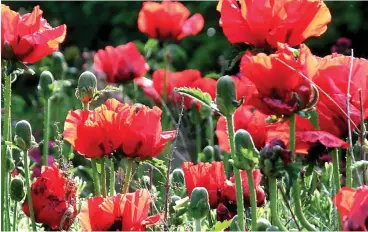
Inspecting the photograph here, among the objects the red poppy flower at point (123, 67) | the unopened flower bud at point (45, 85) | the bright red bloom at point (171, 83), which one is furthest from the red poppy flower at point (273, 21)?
the red poppy flower at point (123, 67)

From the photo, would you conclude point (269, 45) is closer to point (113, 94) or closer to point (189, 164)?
Answer: point (189, 164)

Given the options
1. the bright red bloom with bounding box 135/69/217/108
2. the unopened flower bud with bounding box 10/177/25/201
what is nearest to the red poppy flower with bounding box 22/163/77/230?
the unopened flower bud with bounding box 10/177/25/201

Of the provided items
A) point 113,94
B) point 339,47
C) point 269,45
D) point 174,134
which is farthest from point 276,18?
point 113,94

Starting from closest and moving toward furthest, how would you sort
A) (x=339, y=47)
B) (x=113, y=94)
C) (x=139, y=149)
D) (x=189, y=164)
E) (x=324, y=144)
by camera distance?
(x=324, y=144) < (x=139, y=149) < (x=189, y=164) < (x=339, y=47) < (x=113, y=94)

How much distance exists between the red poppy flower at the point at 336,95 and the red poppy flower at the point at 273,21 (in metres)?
0.17

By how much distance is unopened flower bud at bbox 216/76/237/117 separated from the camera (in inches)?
46.3

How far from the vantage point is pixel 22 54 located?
1.41 m

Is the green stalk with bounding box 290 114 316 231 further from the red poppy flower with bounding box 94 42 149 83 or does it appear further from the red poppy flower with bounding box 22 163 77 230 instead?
the red poppy flower with bounding box 94 42 149 83

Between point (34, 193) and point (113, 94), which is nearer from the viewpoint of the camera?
point (34, 193)

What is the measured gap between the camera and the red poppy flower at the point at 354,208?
923 mm

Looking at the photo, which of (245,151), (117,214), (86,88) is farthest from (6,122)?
(245,151)

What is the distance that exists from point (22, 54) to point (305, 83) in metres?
0.48

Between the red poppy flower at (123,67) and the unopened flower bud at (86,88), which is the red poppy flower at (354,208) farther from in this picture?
the red poppy flower at (123,67)

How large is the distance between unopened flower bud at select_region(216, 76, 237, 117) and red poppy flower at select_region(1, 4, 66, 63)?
36cm
